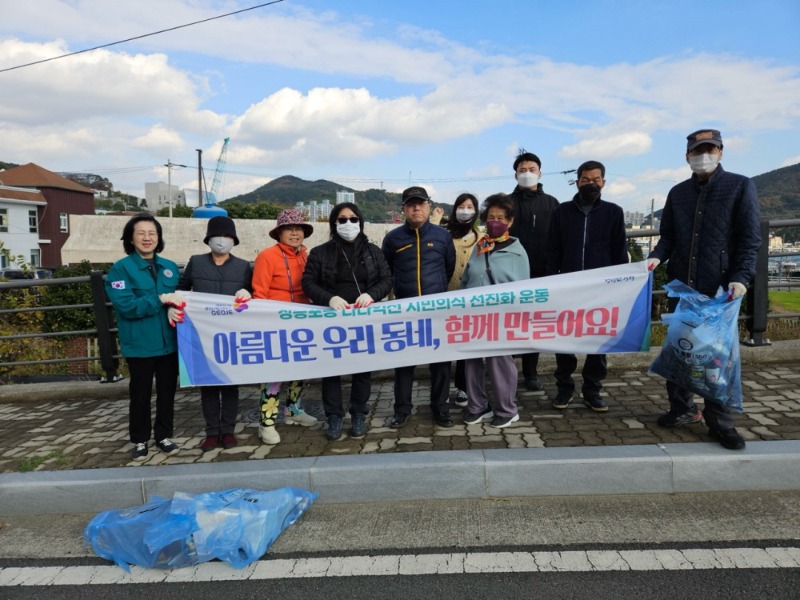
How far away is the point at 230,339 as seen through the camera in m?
4.26

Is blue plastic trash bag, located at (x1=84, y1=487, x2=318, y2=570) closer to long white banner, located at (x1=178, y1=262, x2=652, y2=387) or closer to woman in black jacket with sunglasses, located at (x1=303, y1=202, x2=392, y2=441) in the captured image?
woman in black jacket with sunglasses, located at (x1=303, y1=202, x2=392, y2=441)

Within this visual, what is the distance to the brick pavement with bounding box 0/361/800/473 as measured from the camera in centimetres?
395

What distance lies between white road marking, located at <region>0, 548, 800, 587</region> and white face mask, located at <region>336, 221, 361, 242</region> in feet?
7.18

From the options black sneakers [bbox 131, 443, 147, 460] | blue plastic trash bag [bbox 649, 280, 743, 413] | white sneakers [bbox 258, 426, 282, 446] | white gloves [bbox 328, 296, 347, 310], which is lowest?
black sneakers [bbox 131, 443, 147, 460]

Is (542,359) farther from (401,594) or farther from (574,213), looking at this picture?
(401,594)

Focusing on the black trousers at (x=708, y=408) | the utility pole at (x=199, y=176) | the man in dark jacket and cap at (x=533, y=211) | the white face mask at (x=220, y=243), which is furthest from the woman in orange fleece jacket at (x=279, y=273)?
the utility pole at (x=199, y=176)

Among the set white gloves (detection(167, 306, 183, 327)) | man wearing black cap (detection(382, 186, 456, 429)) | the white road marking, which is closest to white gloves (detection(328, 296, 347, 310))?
man wearing black cap (detection(382, 186, 456, 429))

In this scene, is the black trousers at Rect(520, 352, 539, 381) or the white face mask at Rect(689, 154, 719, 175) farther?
the black trousers at Rect(520, 352, 539, 381)

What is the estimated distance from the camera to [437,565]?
2.74m

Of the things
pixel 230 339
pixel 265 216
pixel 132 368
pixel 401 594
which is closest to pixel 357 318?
pixel 230 339

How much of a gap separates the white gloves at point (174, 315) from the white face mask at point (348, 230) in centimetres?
132

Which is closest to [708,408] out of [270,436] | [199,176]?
[270,436]

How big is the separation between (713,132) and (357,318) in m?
2.76

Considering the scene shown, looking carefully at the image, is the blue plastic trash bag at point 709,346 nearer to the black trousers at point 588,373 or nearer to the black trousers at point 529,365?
the black trousers at point 588,373
